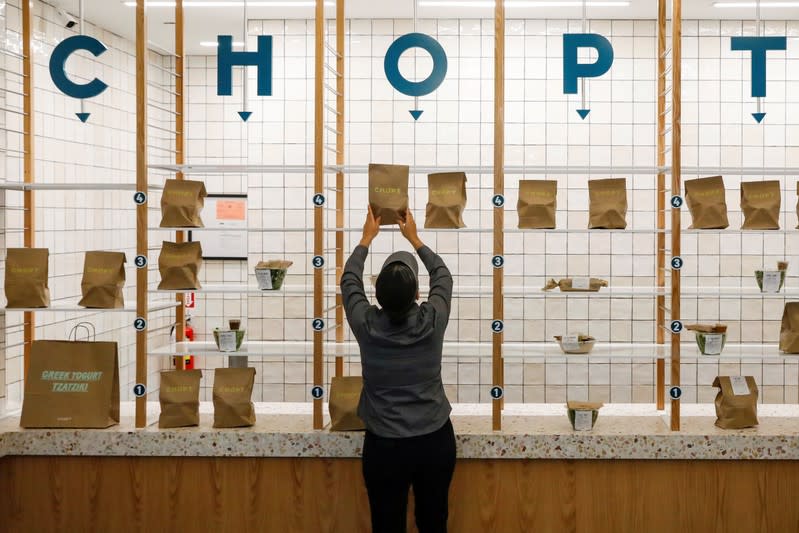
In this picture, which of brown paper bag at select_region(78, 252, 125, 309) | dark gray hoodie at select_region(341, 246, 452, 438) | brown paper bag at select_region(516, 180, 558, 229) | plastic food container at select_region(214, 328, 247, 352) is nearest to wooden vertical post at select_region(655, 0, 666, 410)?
brown paper bag at select_region(516, 180, 558, 229)

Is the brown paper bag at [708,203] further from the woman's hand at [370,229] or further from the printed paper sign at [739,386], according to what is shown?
the woman's hand at [370,229]

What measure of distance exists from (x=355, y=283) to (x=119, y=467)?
1421 mm

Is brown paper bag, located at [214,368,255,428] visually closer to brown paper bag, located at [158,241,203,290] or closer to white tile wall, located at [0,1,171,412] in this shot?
brown paper bag, located at [158,241,203,290]

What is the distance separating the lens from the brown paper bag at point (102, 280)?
11.5 feet

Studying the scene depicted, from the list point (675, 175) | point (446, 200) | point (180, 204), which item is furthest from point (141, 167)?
point (675, 175)

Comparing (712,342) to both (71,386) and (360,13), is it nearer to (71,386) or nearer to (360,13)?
(71,386)

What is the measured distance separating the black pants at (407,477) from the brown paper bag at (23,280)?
69.4 inches

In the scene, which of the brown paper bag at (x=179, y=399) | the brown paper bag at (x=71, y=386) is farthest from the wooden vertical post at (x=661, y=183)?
the brown paper bag at (x=71, y=386)

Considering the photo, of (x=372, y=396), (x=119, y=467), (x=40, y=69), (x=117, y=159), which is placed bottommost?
(x=119, y=467)

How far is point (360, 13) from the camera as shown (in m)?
5.29

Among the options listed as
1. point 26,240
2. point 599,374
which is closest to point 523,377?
point 599,374

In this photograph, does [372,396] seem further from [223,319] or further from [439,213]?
[223,319]

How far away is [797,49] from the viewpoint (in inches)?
212

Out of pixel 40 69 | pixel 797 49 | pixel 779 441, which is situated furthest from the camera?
pixel 797 49
